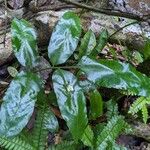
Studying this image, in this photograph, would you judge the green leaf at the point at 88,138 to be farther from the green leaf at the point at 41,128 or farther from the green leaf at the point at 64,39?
the green leaf at the point at 64,39

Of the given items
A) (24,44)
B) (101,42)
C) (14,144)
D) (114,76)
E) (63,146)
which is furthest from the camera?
(101,42)

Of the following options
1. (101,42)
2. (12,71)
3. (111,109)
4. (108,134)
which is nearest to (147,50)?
(101,42)

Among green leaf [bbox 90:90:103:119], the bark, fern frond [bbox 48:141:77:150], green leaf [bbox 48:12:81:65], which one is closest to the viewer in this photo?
green leaf [bbox 48:12:81:65]

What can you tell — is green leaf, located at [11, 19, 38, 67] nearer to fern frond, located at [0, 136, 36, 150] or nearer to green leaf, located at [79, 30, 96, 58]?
fern frond, located at [0, 136, 36, 150]

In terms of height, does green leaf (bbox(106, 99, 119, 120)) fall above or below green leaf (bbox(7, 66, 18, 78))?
below

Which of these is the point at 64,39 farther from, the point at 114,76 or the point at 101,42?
the point at 101,42

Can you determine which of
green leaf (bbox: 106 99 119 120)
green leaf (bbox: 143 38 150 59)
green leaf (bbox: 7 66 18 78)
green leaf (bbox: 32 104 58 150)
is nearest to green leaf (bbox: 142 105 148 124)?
green leaf (bbox: 106 99 119 120)
